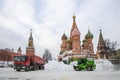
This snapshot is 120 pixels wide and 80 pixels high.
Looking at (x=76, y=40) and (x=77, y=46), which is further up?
(x=76, y=40)

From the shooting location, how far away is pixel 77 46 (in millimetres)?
86625

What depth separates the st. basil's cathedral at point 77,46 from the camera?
276ft

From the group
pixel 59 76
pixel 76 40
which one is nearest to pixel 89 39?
pixel 76 40

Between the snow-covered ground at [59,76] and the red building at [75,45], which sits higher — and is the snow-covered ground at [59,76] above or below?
below

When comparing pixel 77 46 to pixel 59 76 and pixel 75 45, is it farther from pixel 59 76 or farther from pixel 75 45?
pixel 59 76

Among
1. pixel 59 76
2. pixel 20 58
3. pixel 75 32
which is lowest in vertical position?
pixel 59 76

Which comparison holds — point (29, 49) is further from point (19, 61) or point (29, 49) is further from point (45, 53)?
point (19, 61)

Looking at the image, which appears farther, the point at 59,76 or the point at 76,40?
the point at 76,40

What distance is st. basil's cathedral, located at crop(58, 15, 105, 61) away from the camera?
276 ft

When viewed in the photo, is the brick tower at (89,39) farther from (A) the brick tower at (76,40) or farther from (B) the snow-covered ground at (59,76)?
(B) the snow-covered ground at (59,76)

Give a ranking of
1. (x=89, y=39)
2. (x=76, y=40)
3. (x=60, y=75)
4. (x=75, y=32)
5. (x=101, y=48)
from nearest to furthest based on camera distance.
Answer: (x=60, y=75)
(x=76, y=40)
(x=75, y=32)
(x=101, y=48)
(x=89, y=39)

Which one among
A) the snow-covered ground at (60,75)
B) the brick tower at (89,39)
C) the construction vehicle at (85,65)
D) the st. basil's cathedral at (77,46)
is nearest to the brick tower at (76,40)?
the st. basil's cathedral at (77,46)

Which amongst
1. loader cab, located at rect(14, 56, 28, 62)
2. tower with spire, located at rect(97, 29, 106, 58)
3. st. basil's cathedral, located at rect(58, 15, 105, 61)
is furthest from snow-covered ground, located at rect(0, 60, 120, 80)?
tower with spire, located at rect(97, 29, 106, 58)

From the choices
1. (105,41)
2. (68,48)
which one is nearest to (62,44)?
(68,48)
